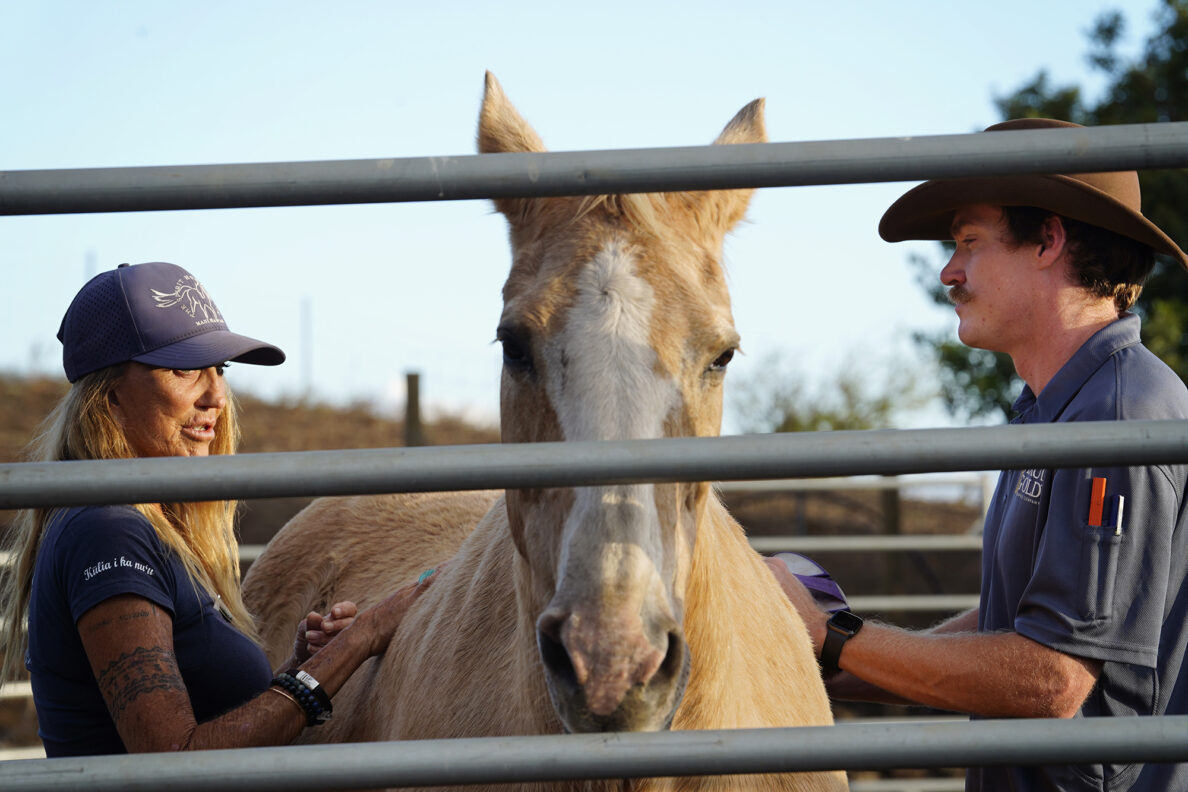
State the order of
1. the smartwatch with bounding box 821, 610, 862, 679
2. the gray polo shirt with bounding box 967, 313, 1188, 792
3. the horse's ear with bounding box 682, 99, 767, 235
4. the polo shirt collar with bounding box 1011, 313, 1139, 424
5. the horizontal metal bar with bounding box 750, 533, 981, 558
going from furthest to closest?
the horizontal metal bar with bounding box 750, 533, 981, 558 → the smartwatch with bounding box 821, 610, 862, 679 → the horse's ear with bounding box 682, 99, 767, 235 → the polo shirt collar with bounding box 1011, 313, 1139, 424 → the gray polo shirt with bounding box 967, 313, 1188, 792

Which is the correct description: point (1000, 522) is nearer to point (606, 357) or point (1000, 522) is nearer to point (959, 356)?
point (606, 357)

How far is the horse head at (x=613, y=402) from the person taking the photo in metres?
1.48

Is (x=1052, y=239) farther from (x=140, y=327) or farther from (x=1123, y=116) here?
(x=1123, y=116)

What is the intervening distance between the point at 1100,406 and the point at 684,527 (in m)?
0.83

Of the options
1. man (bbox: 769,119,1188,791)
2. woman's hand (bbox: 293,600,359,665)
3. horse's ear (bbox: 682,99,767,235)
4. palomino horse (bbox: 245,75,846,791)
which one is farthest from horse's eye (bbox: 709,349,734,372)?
woman's hand (bbox: 293,600,359,665)

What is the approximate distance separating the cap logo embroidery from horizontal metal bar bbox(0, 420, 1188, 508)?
1202 mm

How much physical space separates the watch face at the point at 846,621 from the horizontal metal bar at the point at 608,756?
3.70 feet

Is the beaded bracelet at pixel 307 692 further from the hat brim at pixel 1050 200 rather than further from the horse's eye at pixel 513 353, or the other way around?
the hat brim at pixel 1050 200

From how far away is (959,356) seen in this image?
11.0 meters

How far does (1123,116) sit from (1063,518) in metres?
11.4

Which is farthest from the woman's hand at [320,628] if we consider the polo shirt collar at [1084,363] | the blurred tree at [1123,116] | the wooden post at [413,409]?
the blurred tree at [1123,116]

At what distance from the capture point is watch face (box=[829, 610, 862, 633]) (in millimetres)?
2250

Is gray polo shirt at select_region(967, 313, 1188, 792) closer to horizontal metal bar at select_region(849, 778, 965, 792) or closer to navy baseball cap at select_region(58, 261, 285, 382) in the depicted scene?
navy baseball cap at select_region(58, 261, 285, 382)

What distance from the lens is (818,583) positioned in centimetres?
288
